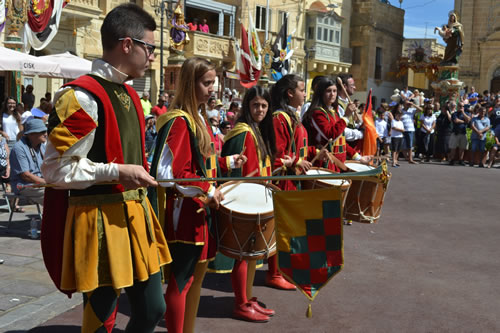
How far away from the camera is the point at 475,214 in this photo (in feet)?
32.6

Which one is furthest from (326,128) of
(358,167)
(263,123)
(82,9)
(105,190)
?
(82,9)

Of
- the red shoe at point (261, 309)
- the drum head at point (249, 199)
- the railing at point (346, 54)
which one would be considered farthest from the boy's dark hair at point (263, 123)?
the railing at point (346, 54)

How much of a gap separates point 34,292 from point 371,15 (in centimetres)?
4316

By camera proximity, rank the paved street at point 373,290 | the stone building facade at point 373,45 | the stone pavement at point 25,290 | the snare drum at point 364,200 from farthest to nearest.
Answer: the stone building facade at point 373,45 < the snare drum at point 364,200 < the paved street at point 373,290 < the stone pavement at point 25,290

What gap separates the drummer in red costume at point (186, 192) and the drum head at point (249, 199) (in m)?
0.29

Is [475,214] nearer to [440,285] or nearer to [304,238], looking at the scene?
[440,285]

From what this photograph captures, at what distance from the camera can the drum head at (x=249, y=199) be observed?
3.91 metres

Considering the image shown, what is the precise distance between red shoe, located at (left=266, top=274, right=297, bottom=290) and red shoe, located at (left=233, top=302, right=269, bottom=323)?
88 centimetres

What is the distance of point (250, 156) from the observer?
4.61m

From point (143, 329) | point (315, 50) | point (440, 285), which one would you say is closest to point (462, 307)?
point (440, 285)

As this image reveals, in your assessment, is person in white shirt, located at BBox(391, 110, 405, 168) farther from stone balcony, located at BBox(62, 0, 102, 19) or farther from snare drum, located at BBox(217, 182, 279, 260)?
snare drum, located at BBox(217, 182, 279, 260)

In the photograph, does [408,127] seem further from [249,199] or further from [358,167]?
[249,199]

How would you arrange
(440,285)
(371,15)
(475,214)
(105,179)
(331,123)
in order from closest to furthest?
(105,179)
(440,285)
(331,123)
(475,214)
(371,15)

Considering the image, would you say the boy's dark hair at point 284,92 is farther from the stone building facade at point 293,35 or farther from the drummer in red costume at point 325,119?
the stone building facade at point 293,35
